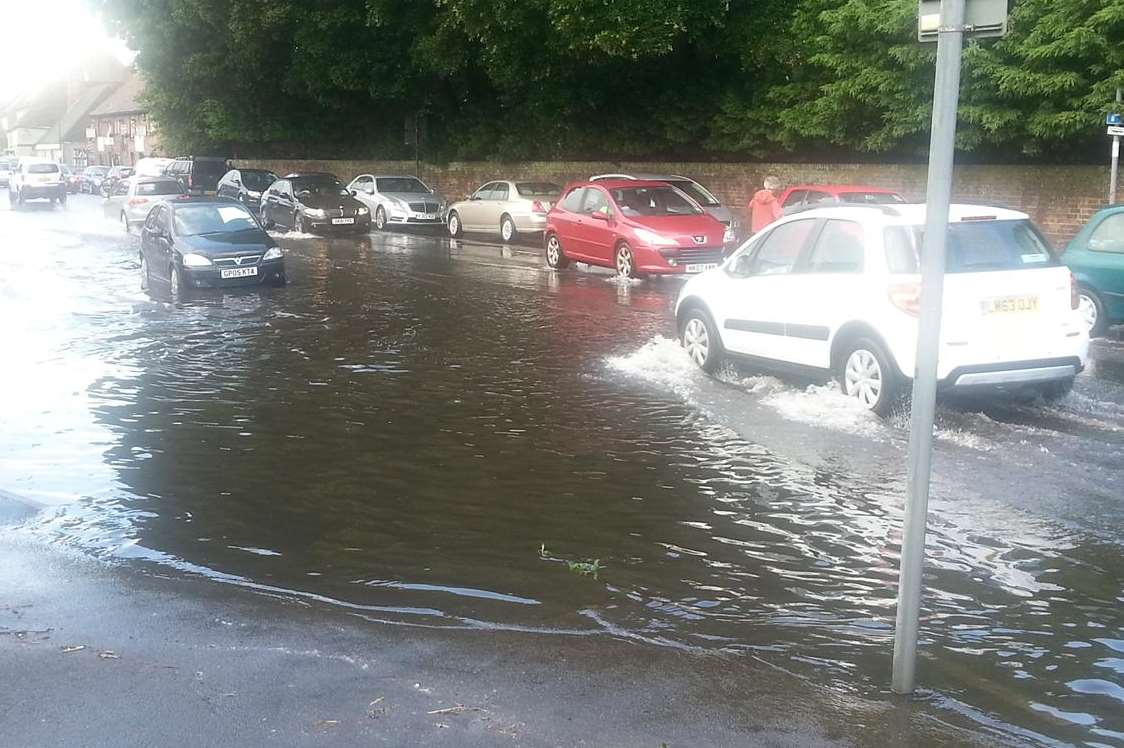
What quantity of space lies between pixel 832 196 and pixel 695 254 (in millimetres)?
2449

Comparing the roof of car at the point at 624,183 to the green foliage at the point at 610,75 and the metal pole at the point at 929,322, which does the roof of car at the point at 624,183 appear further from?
the metal pole at the point at 929,322

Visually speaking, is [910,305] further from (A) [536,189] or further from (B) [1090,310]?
(A) [536,189]

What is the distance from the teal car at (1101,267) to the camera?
12914 millimetres

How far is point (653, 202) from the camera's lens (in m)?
20.7

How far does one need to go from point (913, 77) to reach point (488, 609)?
20110mm

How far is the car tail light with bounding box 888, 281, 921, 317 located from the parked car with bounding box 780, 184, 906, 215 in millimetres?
10010

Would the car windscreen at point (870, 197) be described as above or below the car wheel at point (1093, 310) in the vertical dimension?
above

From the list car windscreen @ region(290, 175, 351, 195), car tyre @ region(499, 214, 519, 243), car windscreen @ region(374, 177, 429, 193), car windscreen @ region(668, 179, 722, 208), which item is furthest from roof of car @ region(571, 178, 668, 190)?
car windscreen @ region(374, 177, 429, 193)

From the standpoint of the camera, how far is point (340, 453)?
27.4ft

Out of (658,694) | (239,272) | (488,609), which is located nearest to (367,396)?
(488,609)

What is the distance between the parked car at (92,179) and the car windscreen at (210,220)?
186ft

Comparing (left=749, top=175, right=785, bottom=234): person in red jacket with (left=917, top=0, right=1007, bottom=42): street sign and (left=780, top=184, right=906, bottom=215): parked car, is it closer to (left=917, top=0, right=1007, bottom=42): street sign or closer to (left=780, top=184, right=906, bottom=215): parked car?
(left=780, top=184, right=906, bottom=215): parked car

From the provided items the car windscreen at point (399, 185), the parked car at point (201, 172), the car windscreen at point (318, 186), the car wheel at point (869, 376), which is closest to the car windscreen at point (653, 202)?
the car wheel at point (869, 376)

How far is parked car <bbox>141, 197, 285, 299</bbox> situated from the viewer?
17.8 meters
